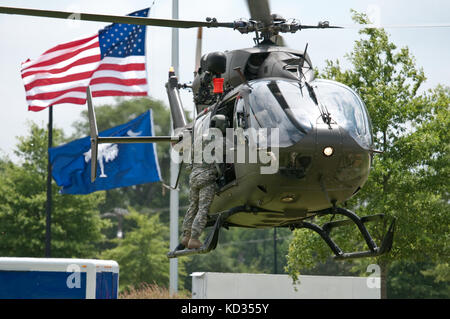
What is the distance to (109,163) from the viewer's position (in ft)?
80.5

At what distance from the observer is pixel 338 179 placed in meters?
8.62

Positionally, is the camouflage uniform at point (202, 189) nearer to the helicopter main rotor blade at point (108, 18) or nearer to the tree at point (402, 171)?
the helicopter main rotor blade at point (108, 18)

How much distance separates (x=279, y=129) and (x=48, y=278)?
7732mm

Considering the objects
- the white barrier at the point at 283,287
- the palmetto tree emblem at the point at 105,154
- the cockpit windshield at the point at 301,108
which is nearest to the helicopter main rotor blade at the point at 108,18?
the cockpit windshield at the point at 301,108

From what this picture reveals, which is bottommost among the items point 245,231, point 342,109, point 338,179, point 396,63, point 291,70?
point 245,231

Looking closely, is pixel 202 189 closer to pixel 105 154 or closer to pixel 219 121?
pixel 219 121

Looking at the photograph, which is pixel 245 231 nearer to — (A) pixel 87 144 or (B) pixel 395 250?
(A) pixel 87 144

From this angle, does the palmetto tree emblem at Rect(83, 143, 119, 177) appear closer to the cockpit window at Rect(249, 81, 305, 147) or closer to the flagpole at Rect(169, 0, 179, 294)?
the flagpole at Rect(169, 0, 179, 294)

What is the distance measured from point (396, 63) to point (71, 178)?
39.6ft

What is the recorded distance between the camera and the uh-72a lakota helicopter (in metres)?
8.36

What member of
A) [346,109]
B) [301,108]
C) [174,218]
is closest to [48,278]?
[301,108]

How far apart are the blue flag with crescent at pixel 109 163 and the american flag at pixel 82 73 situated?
1.66 meters

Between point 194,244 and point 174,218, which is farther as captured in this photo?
point 174,218
